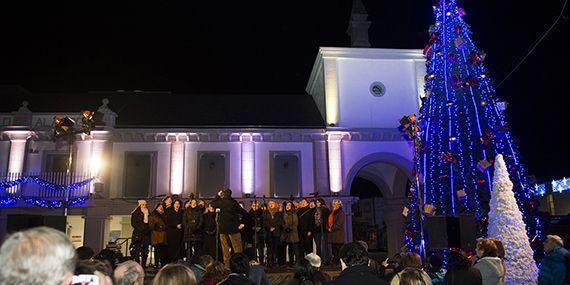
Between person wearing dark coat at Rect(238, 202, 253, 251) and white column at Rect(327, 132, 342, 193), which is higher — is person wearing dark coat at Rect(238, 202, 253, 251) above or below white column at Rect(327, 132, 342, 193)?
below

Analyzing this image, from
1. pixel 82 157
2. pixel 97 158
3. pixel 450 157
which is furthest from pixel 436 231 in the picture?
pixel 82 157

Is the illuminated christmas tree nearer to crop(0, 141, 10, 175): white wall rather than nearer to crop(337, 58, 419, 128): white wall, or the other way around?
crop(337, 58, 419, 128): white wall

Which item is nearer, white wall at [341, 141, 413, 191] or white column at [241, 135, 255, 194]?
white column at [241, 135, 255, 194]

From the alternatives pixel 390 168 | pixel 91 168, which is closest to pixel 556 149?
pixel 390 168

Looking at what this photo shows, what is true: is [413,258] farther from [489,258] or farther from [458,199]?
[458,199]

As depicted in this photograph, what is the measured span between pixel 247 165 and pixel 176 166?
327 centimetres

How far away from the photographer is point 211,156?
20.6 m

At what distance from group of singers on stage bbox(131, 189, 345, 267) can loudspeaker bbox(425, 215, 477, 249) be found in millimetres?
5030

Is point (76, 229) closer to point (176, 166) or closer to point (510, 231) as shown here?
point (176, 166)

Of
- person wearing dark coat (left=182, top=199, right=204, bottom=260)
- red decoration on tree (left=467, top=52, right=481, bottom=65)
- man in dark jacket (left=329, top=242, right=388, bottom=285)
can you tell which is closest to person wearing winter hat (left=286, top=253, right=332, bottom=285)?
man in dark jacket (left=329, top=242, right=388, bottom=285)

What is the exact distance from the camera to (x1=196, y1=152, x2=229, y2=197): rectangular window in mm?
20297

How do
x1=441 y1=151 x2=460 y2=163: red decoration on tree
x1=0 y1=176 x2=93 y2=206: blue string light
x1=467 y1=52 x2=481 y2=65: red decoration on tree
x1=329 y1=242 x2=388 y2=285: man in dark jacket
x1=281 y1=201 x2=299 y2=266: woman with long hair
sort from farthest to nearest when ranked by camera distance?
x1=0 y1=176 x2=93 y2=206: blue string light
x1=281 y1=201 x2=299 y2=266: woman with long hair
x1=467 y1=52 x2=481 y2=65: red decoration on tree
x1=441 y1=151 x2=460 y2=163: red decoration on tree
x1=329 y1=242 x2=388 y2=285: man in dark jacket

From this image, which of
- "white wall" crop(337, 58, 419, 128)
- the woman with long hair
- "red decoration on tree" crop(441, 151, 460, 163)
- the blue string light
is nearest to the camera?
"red decoration on tree" crop(441, 151, 460, 163)

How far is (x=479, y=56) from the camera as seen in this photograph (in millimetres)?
13148
